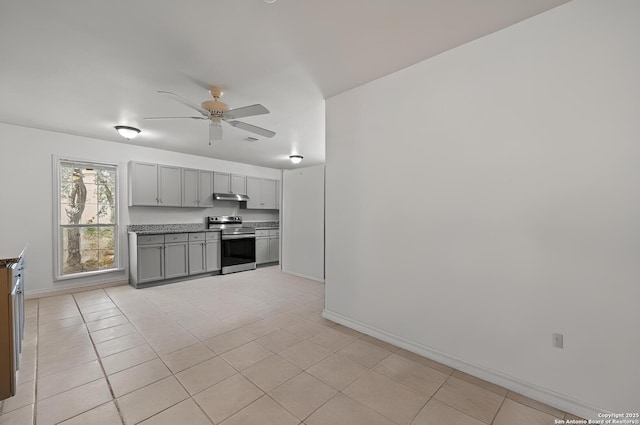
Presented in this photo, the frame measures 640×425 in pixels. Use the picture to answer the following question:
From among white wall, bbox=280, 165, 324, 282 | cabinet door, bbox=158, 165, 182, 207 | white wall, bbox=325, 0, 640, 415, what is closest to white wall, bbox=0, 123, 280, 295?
cabinet door, bbox=158, 165, 182, 207

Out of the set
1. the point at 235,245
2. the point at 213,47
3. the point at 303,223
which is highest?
the point at 213,47

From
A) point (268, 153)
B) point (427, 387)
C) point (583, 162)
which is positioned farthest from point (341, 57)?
point (268, 153)

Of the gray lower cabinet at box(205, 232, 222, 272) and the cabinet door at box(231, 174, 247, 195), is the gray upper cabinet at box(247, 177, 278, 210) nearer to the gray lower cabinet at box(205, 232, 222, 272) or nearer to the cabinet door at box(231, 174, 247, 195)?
the cabinet door at box(231, 174, 247, 195)

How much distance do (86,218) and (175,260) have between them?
5.38 feet

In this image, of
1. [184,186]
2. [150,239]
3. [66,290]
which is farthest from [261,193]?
[66,290]

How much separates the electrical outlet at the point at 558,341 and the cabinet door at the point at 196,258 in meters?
5.44

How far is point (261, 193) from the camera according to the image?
7246 mm

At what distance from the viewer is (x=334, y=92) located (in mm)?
3064

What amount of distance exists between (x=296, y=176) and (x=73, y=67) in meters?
3.63

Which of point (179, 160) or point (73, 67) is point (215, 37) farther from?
point (179, 160)

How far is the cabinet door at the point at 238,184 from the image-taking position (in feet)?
21.6

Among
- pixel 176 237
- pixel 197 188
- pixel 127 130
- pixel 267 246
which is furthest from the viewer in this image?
pixel 267 246

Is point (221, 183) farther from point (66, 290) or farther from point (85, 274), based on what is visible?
point (66, 290)

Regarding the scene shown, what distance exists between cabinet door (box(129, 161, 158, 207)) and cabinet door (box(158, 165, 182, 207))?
0.11m
